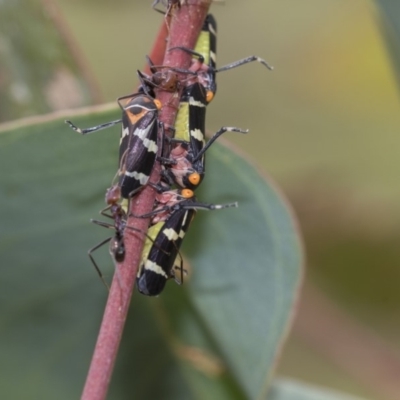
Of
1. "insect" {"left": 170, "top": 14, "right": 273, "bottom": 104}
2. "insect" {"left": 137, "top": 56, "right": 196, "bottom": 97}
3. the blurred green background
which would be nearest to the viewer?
"insect" {"left": 137, "top": 56, "right": 196, "bottom": 97}

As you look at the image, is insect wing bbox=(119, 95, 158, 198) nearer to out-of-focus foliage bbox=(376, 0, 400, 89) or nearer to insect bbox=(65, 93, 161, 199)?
insect bbox=(65, 93, 161, 199)

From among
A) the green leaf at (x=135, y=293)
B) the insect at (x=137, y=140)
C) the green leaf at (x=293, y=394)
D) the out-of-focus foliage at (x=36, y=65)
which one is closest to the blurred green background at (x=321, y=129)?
the green leaf at (x=293, y=394)

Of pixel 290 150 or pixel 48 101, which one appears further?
pixel 290 150

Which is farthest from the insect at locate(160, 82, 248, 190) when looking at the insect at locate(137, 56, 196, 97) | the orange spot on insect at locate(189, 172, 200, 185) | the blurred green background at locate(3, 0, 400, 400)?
the blurred green background at locate(3, 0, 400, 400)

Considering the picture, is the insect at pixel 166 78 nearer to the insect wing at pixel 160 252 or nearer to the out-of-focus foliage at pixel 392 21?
the insect wing at pixel 160 252

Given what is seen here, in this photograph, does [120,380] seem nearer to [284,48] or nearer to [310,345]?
[310,345]

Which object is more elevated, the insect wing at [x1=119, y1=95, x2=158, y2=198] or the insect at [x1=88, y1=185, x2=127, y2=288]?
the insect wing at [x1=119, y1=95, x2=158, y2=198]

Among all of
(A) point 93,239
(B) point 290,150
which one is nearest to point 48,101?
(A) point 93,239
